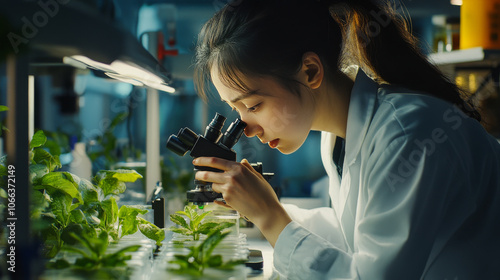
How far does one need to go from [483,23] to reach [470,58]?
179mm

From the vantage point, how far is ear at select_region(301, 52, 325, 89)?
3.48 feet

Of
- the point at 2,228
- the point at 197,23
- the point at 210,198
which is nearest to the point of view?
the point at 2,228

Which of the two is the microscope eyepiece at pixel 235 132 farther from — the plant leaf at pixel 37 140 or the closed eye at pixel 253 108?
the plant leaf at pixel 37 140

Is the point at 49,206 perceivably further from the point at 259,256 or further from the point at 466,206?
the point at 466,206

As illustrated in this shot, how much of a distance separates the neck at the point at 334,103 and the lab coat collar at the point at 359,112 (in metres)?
0.06

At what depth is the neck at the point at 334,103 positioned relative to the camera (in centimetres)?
114

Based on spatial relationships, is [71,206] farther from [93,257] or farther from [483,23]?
[483,23]

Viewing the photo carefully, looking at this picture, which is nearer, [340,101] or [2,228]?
[2,228]

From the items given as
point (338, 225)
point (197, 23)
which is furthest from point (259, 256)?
point (197, 23)

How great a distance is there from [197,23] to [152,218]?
145cm

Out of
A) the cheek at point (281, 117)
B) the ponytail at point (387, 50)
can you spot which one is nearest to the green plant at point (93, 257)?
the cheek at point (281, 117)

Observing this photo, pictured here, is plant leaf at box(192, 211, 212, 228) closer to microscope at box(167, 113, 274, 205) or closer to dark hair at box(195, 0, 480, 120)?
microscope at box(167, 113, 274, 205)

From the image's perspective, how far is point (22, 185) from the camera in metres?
0.60

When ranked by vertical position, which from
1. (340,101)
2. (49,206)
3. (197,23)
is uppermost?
(197,23)
